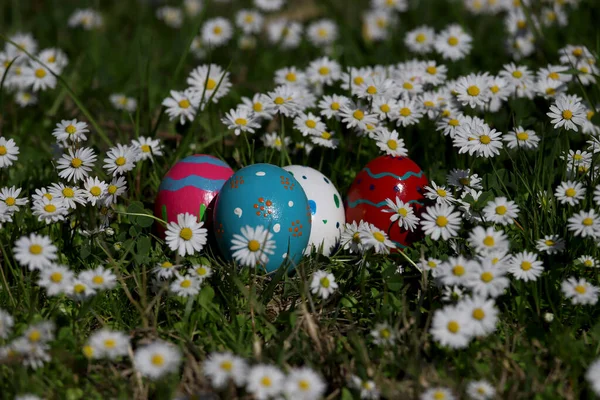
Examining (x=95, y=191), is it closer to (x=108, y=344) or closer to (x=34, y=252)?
(x=34, y=252)

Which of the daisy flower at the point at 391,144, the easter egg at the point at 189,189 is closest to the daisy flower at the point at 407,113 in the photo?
the daisy flower at the point at 391,144

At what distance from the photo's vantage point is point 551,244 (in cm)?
258

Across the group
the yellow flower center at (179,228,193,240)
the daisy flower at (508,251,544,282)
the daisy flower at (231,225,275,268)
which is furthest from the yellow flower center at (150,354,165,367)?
the daisy flower at (508,251,544,282)

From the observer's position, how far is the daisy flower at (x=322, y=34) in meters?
4.95

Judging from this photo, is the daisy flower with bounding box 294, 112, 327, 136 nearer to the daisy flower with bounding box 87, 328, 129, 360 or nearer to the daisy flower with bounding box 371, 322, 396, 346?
the daisy flower with bounding box 371, 322, 396, 346

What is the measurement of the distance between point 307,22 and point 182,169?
3.01 m

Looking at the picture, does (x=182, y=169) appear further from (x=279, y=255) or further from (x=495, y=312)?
(x=495, y=312)

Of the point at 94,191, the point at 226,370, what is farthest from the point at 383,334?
the point at 94,191

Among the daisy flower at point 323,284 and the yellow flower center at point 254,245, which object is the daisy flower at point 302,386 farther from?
the yellow flower center at point 254,245

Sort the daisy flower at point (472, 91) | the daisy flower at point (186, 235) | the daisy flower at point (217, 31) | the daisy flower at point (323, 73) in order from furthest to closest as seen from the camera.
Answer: the daisy flower at point (217, 31), the daisy flower at point (323, 73), the daisy flower at point (472, 91), the daisy flower at point (186, 235)

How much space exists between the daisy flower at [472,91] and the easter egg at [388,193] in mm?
448

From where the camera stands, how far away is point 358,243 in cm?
278

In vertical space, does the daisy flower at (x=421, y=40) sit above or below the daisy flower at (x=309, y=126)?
above

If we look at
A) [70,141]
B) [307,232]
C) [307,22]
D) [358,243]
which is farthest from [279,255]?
[307,22]
